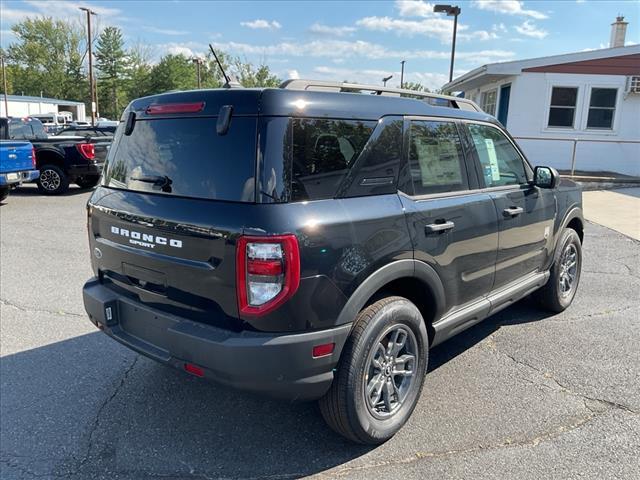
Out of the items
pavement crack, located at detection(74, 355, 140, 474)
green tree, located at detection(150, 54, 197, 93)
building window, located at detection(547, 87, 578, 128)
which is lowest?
pavement crack, located at detection(74, 355, 140, 474)

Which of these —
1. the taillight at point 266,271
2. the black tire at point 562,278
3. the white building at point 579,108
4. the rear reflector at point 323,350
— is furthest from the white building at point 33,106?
the rear reflector at point 323,350

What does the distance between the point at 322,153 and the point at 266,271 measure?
68cm

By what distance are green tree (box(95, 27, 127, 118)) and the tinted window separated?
65.4 meters

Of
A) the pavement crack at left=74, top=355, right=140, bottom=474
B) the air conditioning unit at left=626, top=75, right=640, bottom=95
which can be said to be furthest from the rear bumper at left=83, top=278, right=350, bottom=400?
the air conditioning unit at left=626, top=75, right=640, bottom=95

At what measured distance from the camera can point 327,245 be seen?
2438mm

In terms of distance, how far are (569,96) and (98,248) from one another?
15.9 metres

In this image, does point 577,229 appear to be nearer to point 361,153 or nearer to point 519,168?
point 519,168

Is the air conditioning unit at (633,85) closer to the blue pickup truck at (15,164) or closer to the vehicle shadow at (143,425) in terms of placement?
the vehicle shadow at (143,425)

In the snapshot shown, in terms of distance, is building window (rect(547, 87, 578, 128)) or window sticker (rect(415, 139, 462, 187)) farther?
building window (rect(547, 87, 578, 128))

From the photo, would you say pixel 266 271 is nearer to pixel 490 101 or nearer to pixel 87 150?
pixel 87 150

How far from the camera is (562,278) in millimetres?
4949

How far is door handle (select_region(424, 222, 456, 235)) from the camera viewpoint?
3008mm

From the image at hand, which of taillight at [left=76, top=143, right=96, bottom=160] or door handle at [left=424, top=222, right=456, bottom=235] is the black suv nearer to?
door handle at [left=424, top=222, right=456, bottom=235]

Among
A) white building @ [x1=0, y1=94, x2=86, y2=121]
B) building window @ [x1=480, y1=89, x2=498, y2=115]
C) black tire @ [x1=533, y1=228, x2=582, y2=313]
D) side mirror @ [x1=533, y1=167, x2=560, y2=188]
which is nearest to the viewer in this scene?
side mirror @ [x1=533, y1=167, x2=560, y2=188]
